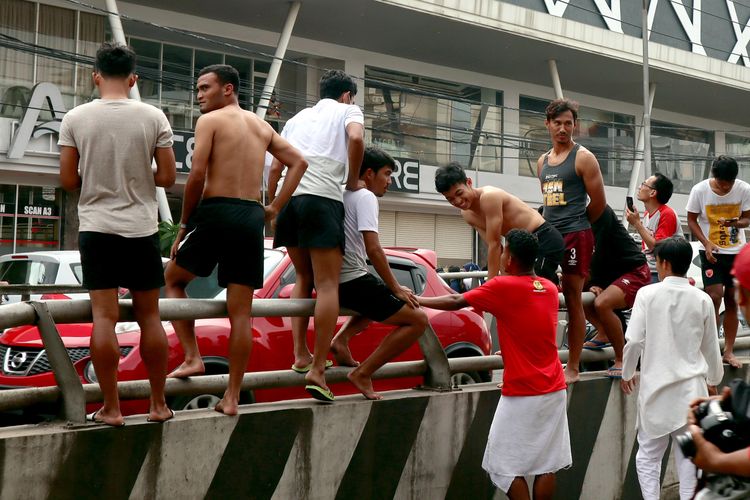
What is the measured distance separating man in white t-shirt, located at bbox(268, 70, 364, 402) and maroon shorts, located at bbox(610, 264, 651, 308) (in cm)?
258

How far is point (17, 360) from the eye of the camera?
7.28m

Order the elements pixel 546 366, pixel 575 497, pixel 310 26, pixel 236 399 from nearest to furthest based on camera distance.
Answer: pixel 236 399 → pixel 546 366 → pixel 575 497 → pixel 310 26

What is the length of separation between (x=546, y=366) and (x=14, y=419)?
3920 millimetres

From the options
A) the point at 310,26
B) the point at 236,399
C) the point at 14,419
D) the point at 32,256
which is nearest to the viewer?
the point at 236,399

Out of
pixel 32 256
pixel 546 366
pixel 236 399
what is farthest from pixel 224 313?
pixel 32 256

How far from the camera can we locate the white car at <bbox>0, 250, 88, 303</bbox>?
1174 centimetres

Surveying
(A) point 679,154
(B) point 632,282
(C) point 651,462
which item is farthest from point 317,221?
(A) point 679,154

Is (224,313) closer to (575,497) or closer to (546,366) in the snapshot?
(546,366)

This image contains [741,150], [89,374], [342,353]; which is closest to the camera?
[342,353]

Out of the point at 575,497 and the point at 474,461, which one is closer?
the point at 474,461

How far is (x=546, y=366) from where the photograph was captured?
595 cm

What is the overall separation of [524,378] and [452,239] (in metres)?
27.9

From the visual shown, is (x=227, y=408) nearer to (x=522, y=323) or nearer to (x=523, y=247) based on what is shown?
(x=522, y=323)

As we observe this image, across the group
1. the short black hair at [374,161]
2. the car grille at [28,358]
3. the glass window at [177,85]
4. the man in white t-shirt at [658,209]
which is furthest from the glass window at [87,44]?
the short black hair at [374,161]
